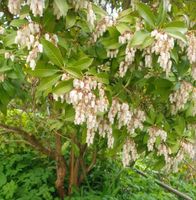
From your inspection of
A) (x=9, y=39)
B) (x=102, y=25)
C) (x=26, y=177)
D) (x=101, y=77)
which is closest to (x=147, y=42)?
(x=101, y=77)

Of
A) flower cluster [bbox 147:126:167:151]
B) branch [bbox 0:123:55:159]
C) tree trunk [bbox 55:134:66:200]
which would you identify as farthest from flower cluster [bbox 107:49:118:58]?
tree trunk [bbox 55:134:66:200]

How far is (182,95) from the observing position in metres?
2.32

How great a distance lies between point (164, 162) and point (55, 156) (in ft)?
5.37

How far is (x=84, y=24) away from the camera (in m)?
2.31

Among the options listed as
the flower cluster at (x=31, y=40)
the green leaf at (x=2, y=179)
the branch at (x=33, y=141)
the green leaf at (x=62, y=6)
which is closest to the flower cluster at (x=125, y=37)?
the green leaf at (x=62, y=6)

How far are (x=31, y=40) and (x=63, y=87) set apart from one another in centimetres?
30

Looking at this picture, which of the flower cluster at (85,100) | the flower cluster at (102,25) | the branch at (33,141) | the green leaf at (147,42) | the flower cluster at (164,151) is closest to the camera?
the flower cluster at (85,100)

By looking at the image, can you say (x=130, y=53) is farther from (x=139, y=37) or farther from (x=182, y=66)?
(x=182, y=66)

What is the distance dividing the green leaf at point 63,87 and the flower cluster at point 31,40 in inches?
6.9

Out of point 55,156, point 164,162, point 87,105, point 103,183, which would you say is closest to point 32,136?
point 55,156

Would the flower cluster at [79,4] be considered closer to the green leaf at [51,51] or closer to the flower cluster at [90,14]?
the flower cluster at [90,14]

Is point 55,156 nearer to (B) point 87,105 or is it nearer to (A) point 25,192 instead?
(A) point 25,192

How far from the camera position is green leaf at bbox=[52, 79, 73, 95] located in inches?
73.9

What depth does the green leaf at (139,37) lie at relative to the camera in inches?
76.9
